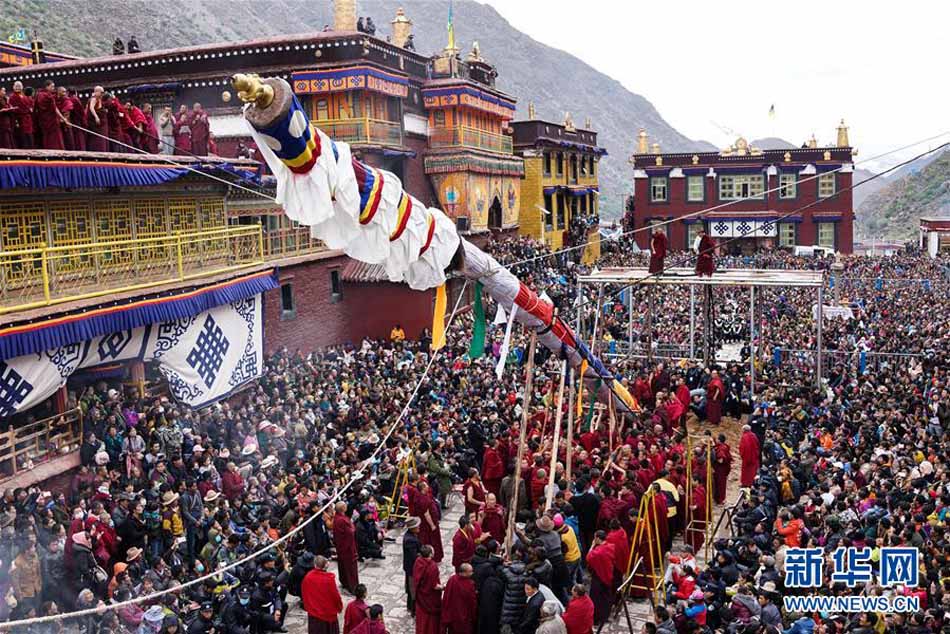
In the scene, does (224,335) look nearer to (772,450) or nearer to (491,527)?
(491,527)

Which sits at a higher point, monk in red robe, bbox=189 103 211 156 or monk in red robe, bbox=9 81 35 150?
monk in red robe, bbox=189 103 211 156

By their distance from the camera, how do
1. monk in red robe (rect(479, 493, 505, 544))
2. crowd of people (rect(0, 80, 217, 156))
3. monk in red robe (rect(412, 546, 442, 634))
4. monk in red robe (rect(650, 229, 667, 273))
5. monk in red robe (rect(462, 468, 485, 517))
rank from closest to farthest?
monk in red robe (rect(412, 546, 442, 634)) → monk in red robe (rect(479, 493, 505, 544)) → monk in red robe (rect(462, 468, 485, 517)) → crowd of people (rect(0, 80, 217, 156)) → monk in red robe (rect(650, 229, 667, 273))

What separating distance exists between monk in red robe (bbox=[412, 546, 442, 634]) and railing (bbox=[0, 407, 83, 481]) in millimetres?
7137

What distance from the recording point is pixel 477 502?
13.9 m

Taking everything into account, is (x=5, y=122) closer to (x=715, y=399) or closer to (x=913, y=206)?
(x=715, y=399)

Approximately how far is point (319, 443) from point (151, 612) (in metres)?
7.09

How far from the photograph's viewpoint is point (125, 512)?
12164 mm

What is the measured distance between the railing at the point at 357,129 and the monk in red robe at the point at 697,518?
64.1 feet

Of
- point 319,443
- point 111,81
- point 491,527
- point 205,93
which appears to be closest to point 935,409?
point 491,527

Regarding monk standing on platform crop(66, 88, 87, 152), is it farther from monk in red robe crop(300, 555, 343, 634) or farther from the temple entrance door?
the temple entrance door

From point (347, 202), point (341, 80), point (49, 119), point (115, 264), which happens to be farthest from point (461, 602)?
point (341, 80)

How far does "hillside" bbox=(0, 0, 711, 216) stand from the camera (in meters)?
65.2

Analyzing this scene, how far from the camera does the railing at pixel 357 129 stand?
30531 mm

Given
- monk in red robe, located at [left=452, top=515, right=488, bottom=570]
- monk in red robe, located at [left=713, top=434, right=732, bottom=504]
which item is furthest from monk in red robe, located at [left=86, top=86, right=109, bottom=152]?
monk in red robe, located at [left=713, top=434, right=732, bottom=504]
